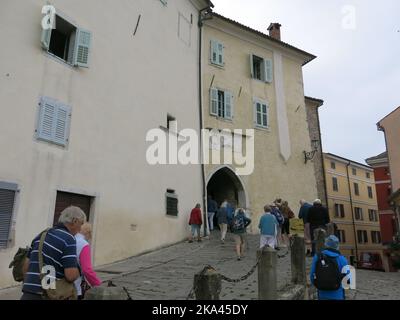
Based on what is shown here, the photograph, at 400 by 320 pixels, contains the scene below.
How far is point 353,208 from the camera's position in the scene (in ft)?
133

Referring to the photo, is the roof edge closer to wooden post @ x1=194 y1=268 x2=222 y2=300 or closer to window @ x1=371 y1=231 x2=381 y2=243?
wooden post @ x1=194 y1=268 x2=222 y2=300

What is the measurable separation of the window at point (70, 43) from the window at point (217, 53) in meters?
8.22

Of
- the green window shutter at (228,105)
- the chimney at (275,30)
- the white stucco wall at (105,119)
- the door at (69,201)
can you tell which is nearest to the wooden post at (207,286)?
the white stucco wall at (105,119)

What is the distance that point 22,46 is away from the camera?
9352 millimetres

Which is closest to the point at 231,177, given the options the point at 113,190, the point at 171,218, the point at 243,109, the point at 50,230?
the point at 243,109

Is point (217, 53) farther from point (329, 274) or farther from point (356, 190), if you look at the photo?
point (356, 190)

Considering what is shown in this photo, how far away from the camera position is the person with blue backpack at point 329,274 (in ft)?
16.8

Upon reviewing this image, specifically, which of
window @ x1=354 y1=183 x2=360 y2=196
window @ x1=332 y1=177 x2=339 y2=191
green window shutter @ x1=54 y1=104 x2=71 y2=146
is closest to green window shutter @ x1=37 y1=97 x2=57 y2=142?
green window shutter @ x1=54 y1=104 x2=71 y2=146

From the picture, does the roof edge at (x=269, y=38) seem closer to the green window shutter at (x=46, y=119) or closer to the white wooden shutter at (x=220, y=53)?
the white wooden shutter at (x=220, y=53)

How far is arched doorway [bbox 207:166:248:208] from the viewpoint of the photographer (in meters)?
A: 17.6

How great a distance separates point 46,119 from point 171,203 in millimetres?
5618

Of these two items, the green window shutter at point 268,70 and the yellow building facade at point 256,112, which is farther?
the green window shutter at point 268,70

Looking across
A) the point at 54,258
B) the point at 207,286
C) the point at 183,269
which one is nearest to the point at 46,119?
the point at 183,269
